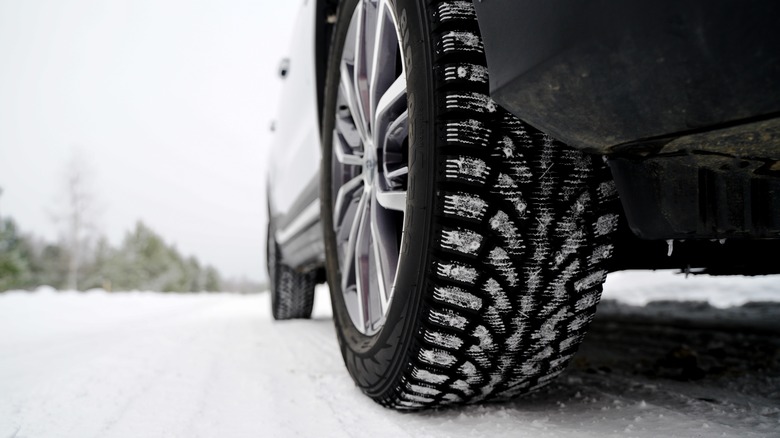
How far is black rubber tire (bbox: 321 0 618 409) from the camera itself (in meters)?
0.94

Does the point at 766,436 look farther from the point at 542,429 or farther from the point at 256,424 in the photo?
the point at 256,424

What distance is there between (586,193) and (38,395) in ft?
5.14

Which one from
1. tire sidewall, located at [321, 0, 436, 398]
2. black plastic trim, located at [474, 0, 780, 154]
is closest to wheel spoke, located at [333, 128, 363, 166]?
tire sidewall, located at [321, 0, 436, 398]

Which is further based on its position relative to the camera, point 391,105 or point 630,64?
point 391,105

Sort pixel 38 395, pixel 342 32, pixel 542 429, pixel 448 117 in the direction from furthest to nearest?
pixel 342 32, pixel 38 395, pixel 542 429, pixel 448 117

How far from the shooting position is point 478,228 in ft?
3.09

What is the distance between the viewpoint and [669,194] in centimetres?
75

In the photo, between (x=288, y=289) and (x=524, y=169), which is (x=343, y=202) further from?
(x=288, y=289)

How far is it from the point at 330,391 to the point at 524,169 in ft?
3.04

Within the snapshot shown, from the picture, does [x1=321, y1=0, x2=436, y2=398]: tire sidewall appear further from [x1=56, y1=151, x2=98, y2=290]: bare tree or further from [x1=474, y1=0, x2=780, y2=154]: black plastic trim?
[x1=56, y1=151, x2=98, y2=290]: bare tree

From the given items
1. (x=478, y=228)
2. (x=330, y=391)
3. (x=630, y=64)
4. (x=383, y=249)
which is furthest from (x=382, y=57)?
(x=330, y=391)

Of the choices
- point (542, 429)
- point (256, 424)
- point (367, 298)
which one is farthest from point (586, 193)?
point (256, 424)

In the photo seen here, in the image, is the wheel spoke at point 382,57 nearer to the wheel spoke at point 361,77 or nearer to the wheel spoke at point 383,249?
the wheel spoke at point 361,77

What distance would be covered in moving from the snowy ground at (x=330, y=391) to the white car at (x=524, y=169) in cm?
11
